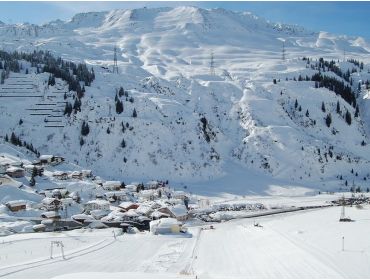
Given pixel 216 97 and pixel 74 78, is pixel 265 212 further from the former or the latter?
pixel 74 78

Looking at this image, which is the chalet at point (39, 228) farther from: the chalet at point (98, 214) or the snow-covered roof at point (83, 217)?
the chalet at point (98, 214)

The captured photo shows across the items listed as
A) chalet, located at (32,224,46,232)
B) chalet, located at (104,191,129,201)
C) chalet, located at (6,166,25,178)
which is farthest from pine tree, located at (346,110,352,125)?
chalet, located at (32,224,46,232)

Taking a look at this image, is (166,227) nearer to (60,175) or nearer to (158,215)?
(158,215)

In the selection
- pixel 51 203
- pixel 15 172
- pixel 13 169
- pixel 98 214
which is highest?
pixel 13 169

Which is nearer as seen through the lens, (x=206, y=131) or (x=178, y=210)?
(x=178, y=210)

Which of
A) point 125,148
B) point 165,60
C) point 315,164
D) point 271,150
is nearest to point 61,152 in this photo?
point 125,148

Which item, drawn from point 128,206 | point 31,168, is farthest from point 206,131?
point 31,168

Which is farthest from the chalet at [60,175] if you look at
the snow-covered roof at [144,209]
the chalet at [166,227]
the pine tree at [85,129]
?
the chalet at [166,227]

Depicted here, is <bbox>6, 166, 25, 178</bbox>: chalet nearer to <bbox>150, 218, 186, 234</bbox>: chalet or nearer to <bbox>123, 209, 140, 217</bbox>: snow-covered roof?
<bbox>123, 209, 140, 217</bbox>: snow-covered roof
